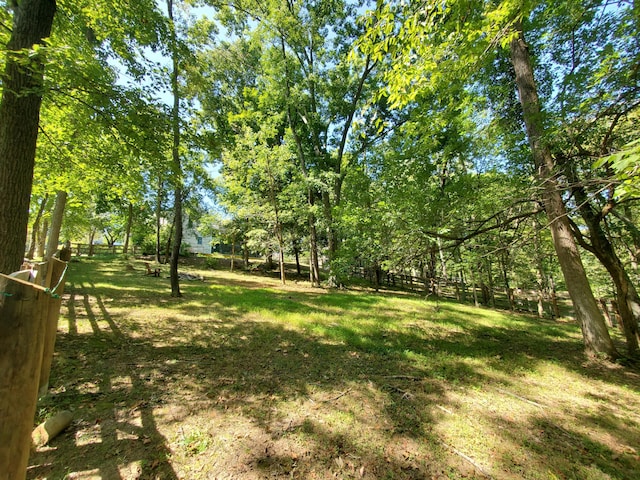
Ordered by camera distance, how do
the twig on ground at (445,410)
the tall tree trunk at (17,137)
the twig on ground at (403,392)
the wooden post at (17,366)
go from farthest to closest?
the twig on ground at (403,392), the tall tree trunk at (17,137), the twig on ground at (445,410), the wooden post at (17,366)

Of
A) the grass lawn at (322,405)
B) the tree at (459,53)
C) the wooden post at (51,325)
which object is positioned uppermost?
the tree at (459,53)

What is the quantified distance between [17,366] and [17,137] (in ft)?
14.0

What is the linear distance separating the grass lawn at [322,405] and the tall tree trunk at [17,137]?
200 centimetres

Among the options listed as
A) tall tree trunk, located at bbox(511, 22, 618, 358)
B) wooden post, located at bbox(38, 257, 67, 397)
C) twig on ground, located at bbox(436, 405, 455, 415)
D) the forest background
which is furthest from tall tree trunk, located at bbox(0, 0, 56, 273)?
tall tree trunk, located at bbox(511, 22, 618, 358)

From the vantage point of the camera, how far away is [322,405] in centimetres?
339

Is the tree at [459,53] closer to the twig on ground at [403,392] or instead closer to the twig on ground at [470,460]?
the twig on ground at [470,460]


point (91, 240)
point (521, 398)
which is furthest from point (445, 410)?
point (91, 240)

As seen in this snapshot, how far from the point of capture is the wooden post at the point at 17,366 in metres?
1.15

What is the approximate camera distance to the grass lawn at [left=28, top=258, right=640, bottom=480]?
7.98ft

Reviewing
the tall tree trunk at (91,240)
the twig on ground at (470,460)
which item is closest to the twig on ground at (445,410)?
the twig on ground at (470,460)

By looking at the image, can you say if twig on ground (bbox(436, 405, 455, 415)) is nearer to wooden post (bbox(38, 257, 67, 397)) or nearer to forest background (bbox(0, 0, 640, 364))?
forest background (bbox(0, 0, 640, 364))

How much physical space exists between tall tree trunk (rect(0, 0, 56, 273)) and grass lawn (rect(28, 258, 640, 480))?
2000 millimetres

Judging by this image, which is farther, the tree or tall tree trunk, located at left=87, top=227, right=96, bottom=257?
tall tree trunk, located at left=87, top=227, right=96, bottom=257

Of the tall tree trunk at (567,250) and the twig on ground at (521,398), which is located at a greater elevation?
the tall tree trunk at (567,250)
